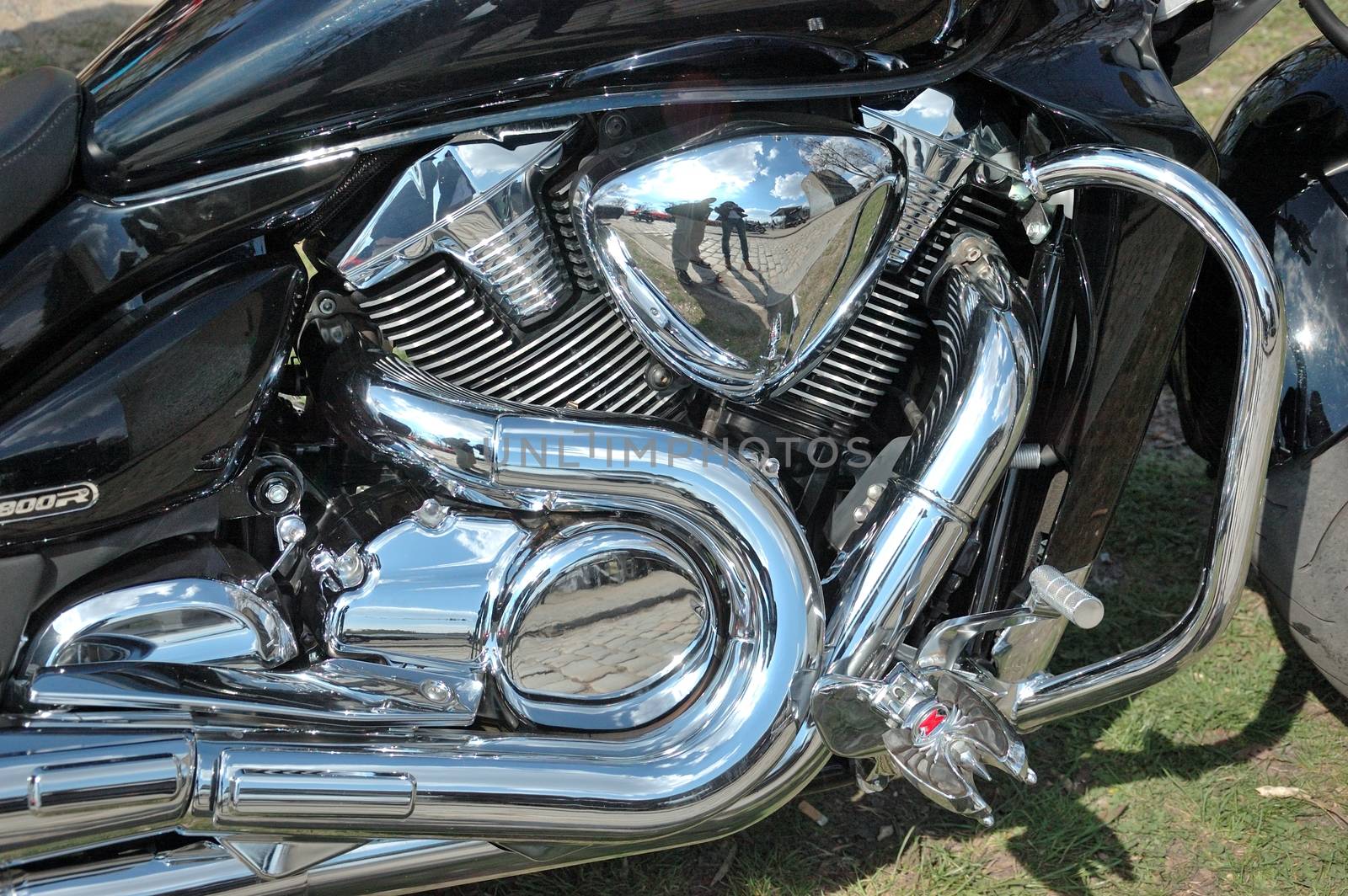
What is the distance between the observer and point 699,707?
1.43 m

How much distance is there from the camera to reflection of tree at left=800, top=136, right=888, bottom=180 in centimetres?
125

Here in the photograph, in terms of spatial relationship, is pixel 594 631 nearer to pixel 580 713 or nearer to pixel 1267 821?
pixel 580 713

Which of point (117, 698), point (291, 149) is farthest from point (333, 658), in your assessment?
point (291, 149)

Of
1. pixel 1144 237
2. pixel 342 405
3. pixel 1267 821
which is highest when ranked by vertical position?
pixel 342 405

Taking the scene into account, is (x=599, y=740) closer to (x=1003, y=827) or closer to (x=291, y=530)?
(x=291, y=530)

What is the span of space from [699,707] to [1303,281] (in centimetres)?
111

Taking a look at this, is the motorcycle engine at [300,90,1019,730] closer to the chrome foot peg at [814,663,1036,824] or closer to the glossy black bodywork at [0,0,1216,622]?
the glossy black bodywork at [0,0,1216,622]

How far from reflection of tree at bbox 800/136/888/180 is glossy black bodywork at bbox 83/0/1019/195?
0.07 m

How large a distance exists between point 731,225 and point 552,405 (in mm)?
326

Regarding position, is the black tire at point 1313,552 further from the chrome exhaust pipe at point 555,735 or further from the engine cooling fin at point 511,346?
the engine cooling fin at point 511,346

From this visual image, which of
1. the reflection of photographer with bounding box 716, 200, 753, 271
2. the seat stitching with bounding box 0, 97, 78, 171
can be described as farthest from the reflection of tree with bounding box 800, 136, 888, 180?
the seat stitching with bounding box 0, 97, 78, 171

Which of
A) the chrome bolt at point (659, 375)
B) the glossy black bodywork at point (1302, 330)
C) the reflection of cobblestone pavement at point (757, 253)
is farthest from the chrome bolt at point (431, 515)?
the glossy black bodywork at point (1302, 330)

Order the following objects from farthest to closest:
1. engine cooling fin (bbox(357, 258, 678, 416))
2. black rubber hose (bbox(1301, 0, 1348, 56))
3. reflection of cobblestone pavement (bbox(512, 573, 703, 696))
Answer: black rubber hose (bbox(1301, 0, 1348, 56)) < reflection of cobblestone pavement (bbox(512, 573, 703, 696)) < engine cooling fin (bbox(357, 258, 678, 416))

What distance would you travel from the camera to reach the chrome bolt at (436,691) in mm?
1414
